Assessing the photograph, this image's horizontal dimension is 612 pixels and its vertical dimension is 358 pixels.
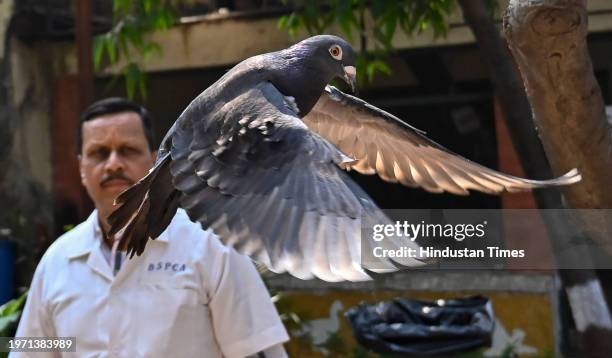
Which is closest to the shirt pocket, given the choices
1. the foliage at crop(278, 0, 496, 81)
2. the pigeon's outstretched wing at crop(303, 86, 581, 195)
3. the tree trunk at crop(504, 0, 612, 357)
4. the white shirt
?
the white shirt

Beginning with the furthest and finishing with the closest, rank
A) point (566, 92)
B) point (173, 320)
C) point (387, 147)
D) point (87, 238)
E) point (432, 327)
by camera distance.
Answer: point (432, 327) < point (87, 238) < point (173, 320) < point (387, 147) < point (566, 92)

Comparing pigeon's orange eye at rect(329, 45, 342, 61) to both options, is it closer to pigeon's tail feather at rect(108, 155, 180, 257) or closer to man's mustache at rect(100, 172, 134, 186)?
pigeon's tail feather at rect(108, 155, 180, 257)

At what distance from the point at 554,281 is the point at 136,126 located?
2207 mm

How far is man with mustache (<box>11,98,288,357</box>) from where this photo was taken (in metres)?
2.35

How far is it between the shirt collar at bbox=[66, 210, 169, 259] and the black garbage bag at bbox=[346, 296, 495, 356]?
1.97 meters

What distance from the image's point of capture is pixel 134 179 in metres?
2.57

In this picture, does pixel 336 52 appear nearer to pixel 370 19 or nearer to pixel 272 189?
pixel 272 189

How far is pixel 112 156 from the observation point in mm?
2590

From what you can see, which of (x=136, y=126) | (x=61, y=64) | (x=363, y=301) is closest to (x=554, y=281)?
(x=363, y=301)

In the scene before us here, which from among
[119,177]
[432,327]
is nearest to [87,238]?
[119,177]

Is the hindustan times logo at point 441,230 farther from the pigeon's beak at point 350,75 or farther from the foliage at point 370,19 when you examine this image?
the foliage at point 370,19

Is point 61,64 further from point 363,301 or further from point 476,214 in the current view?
point 476,214

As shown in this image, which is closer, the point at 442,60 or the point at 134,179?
the point at 134,179

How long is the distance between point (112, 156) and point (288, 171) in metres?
0.97
